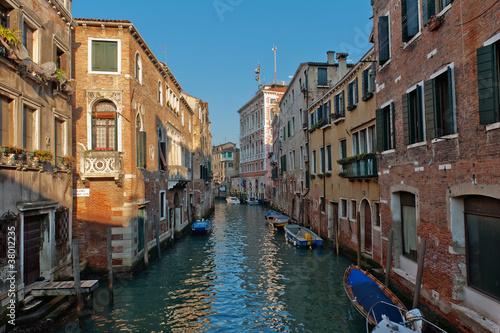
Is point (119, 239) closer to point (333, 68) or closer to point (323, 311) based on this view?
point (323, 311)

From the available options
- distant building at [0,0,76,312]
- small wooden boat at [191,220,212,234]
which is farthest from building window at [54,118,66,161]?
small wooden boat at [191,220,212,234]

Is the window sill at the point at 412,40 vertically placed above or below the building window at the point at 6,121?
above

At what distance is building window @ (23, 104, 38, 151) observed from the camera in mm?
8430

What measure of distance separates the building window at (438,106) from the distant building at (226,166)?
2384 inches

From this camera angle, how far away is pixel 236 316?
9320 millimetres

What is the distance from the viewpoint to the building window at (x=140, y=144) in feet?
42.1

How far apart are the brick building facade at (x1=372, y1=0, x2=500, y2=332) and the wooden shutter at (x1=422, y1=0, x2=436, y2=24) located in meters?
0.02

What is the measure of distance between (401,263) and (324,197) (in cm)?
886

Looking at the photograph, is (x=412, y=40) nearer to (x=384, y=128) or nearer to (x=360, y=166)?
(x=384, y=128)

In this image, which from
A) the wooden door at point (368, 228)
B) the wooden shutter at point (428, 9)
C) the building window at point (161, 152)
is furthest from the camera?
the building window at point (161, 152)

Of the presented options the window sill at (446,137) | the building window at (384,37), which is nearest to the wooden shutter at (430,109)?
the window sill at (446,137)

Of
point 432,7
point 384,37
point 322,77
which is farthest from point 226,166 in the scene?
point 432,7

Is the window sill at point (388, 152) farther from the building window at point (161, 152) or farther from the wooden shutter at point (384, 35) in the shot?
the building window at point (161, 152)

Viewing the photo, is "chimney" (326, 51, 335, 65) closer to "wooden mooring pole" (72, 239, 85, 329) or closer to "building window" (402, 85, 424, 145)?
"building window" (402, 85, 424, 145)
